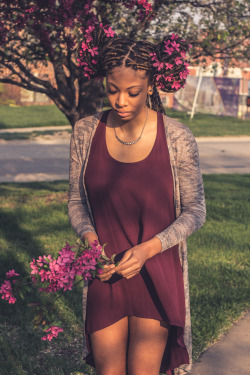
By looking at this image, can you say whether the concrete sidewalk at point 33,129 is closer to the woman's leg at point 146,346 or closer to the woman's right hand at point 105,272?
the woman's leg at point 146,346

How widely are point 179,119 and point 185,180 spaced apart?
88.0 feet

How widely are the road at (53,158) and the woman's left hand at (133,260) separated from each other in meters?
10.3

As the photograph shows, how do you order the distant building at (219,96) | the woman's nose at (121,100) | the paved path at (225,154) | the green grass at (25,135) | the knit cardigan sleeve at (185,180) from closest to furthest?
the woman's nose at (121,100) → the knit cardigan sleeve at (185,180) → the paved path at (225,154) → the green grass at (25,135) → the distant building at (219,96)

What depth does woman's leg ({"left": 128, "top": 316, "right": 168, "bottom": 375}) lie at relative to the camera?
270 cm

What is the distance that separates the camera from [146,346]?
8.86 feet

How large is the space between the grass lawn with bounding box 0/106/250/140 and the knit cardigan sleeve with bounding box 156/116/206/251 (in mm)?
18813

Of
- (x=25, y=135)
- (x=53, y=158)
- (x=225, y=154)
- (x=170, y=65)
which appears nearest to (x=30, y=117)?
(x=25, y=135)

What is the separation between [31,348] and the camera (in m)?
4.55

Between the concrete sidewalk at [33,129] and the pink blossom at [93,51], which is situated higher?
the pink blossom at [93,51]

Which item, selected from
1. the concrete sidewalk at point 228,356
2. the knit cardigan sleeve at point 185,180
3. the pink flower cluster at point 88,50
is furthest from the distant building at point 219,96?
the knit cardigan sleeve at point 185,180

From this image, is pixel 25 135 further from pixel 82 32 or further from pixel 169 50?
pixel 169 50

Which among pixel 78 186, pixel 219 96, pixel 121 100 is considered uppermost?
pixel 121 100

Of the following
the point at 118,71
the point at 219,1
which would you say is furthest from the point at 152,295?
the point at 219,1

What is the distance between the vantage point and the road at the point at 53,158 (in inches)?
533
